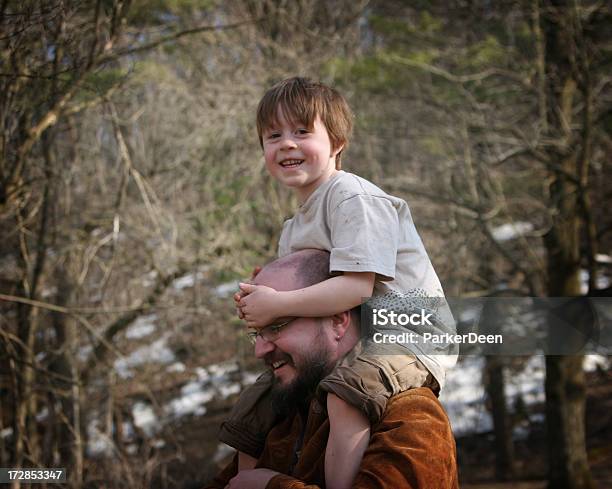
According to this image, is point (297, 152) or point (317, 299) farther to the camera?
point (297, 152)

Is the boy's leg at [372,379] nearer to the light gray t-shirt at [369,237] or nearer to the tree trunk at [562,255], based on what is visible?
the light gray t-shirt at [369,237]

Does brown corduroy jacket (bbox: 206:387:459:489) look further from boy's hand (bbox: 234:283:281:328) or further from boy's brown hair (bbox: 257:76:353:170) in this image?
boy's brown hair (bbox: 257:76:353:170)

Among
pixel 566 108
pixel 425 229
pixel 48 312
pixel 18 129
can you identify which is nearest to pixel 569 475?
pixel 425 229

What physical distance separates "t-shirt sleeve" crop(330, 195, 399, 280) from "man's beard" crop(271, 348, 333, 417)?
245 millimetres

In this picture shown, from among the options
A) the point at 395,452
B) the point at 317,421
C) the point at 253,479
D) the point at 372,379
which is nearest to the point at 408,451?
the point at 395,452

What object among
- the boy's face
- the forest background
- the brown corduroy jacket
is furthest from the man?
the forest background

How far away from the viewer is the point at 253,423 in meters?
2.05

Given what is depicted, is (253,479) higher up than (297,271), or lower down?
lower down

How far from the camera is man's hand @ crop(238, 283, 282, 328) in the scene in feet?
5.98

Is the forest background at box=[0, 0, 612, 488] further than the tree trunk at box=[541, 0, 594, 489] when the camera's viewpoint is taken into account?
No

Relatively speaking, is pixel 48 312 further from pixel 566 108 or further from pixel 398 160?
pixel 566 108

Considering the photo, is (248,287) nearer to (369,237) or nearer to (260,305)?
(260,305)

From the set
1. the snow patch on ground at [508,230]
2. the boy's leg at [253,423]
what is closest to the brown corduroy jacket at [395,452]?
the boy's leg at [253,423]

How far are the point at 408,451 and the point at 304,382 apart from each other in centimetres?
34
